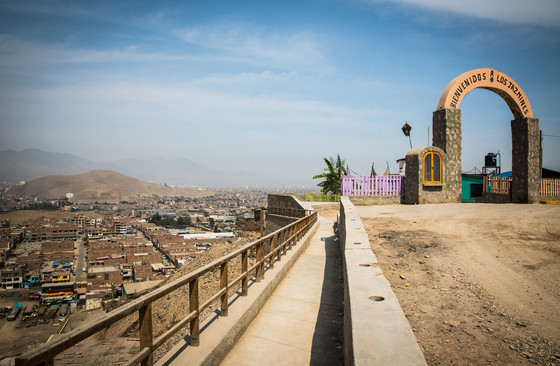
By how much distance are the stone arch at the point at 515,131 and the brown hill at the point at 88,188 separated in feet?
348

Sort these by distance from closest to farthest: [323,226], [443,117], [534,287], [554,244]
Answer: [534,287]
[554,244]
[323,226]
[443,117]

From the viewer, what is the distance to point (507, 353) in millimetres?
3777

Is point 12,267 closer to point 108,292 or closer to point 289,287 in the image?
point 108,292

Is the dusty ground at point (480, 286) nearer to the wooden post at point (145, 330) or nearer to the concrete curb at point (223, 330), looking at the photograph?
the concrete curb at point (223, 330)

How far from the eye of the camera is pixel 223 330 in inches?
178

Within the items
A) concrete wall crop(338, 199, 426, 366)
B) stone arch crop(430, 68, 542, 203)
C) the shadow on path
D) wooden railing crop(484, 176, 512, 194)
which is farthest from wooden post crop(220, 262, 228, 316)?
wooden railing crop(484, 176, 512, 194)

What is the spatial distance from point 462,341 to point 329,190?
3259 cm

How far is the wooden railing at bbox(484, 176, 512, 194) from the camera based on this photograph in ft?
76.2

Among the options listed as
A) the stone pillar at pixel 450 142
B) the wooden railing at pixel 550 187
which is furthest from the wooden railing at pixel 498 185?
the stone pillar at pixel 450 142

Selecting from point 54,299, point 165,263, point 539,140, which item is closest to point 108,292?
point 54,299

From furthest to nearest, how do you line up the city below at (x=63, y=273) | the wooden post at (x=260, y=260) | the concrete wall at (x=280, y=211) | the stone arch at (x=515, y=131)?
the concrete wall at (x=280, y=211), the stone arch at (x=515, y=131), the city below at (x=63, y=273), the wooden post at (x=260, y=260)

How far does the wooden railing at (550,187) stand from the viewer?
2188cm

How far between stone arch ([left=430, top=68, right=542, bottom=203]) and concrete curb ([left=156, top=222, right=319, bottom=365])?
1815 cm

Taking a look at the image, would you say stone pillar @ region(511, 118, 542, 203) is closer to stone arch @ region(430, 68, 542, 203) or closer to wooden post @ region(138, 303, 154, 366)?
stone arch @ region(430, 68, 542, 203)
